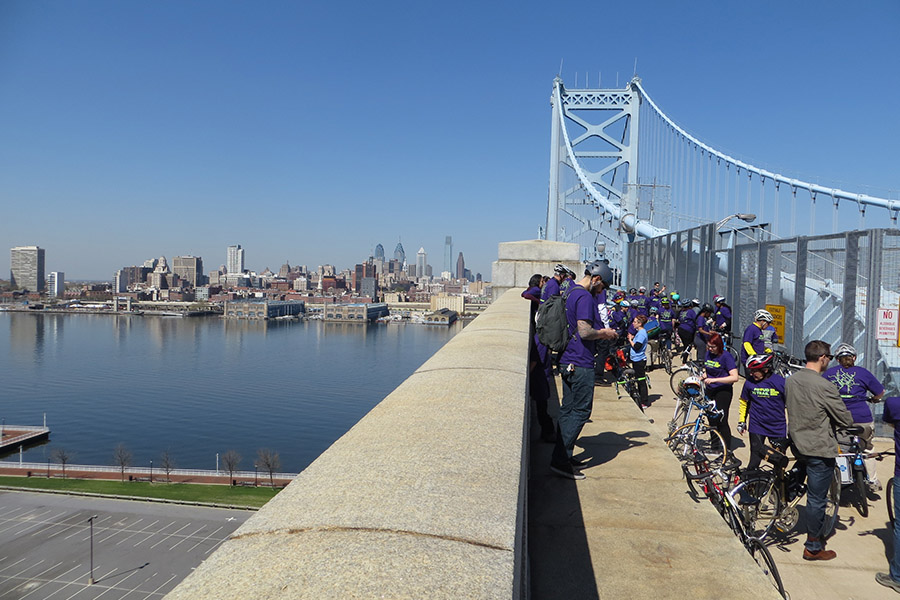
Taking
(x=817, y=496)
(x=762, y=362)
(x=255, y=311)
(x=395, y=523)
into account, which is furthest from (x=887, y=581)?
(x=255, y=311)

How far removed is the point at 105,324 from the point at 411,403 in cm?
12823

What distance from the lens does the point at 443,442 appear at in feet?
5.25

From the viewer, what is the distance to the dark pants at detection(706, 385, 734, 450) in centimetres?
497

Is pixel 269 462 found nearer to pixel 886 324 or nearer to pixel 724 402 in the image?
pixel 724 402

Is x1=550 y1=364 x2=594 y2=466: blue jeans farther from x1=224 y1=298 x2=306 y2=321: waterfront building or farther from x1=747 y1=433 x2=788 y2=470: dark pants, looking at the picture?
x1=224 y1=298 x2=306 y2=321: waterfront building

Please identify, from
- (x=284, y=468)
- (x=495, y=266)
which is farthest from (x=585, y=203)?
(x=495, y=266)

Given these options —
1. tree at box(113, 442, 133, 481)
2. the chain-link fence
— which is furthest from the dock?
the chain-link fence

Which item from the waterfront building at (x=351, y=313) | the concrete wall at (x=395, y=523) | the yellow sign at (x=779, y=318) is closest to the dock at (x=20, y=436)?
the yellow sign at (x=779, y=318)

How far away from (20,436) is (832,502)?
2036 inches

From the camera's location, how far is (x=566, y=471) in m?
3.49

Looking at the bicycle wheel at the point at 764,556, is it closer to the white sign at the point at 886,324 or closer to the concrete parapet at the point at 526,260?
the white sign at the point at 886,324

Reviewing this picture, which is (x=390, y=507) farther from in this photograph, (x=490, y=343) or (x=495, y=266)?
(x=495, y=266)

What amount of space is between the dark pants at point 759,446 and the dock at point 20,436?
49889 mm

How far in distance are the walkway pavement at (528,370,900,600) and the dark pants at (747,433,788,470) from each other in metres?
0.57
